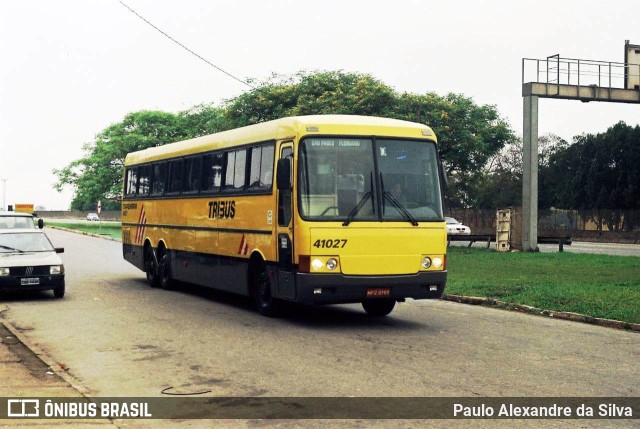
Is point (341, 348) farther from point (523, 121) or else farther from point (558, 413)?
point (523, 121)

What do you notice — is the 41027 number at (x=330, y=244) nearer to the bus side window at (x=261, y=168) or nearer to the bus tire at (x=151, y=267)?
the bus side window at (x=261, y=168)

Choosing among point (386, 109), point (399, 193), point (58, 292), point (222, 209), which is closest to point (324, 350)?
point (399, 193)

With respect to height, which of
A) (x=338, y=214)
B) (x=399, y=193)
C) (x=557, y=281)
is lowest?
(x=557, y=281)

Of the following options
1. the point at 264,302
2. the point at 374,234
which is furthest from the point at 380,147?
the point at 264,302

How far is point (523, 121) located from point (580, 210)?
27420 millimetres

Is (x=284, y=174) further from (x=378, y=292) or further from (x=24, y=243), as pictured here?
(x=24, y=243)

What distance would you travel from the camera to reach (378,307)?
15.1m

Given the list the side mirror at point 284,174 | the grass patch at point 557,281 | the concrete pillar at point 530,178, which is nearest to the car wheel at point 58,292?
the side mirror at point 284,174

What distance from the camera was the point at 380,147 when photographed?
1349 cm

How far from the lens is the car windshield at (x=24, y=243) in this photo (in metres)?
17.9

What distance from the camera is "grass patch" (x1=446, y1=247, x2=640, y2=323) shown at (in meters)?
15.7

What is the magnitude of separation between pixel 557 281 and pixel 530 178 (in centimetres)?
1863

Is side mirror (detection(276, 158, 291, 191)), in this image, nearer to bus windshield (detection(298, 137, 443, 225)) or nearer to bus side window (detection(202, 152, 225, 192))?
bus windshield (detection(298, 137, 443, 225))

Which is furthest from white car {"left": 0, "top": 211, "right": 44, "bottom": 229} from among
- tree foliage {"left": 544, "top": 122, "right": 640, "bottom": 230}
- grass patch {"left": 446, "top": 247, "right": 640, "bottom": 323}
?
tree foliage {"left": 544, "top": 122, "right": 640, "bottom": 230}
